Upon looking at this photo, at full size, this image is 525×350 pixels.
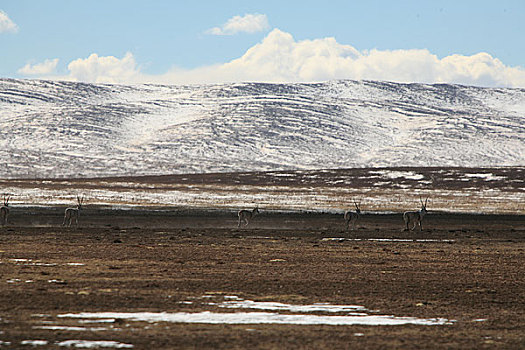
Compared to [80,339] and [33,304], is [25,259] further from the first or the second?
[80,339]

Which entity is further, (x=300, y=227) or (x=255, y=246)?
(x=300, y=227)

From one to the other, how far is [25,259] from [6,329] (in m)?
10.8

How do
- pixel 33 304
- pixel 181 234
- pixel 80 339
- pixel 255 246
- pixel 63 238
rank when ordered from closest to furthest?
pixel 80 339 → pixel 33 304 → pixel 255 246 → pixel 63 238 → pixel 181 234

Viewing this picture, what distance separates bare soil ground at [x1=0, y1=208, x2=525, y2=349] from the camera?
1147 cm

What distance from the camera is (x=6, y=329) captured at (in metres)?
11.4

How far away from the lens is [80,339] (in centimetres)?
1091

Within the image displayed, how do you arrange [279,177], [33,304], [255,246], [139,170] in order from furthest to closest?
[139,170], [279,177], [255,246], [33,304]

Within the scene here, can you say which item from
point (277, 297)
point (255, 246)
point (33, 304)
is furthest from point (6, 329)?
point (255, 246)

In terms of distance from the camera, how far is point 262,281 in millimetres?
17734

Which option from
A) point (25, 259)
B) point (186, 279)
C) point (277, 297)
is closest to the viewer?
point (277, 297)

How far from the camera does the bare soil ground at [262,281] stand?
37.6 feet

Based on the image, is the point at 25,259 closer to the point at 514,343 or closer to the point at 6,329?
the point at 6,329

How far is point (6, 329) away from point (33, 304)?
7.57ft

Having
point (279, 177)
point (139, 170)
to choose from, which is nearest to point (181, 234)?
point (279, 177)
